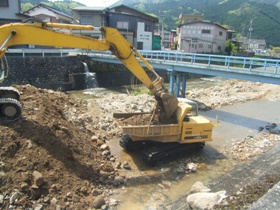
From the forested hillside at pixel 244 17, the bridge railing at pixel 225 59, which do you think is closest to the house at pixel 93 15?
the bridge railing at pixel 225 59

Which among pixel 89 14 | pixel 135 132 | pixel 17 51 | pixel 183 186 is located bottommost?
pixel 183 186

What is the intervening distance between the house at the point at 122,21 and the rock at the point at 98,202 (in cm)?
3180

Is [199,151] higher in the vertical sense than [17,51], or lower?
lower

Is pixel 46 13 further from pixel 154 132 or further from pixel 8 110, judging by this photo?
pixel 154 132

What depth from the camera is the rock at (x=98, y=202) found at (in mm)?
6906

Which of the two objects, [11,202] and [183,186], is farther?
[183,186]

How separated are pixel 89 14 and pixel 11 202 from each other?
34.2m

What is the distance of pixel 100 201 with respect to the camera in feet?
23.0

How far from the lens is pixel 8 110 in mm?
8117

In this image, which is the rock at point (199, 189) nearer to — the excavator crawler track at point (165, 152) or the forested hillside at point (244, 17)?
the excavator crawler track at point (165, 152)

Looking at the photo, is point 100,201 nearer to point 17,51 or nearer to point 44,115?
point 44,115

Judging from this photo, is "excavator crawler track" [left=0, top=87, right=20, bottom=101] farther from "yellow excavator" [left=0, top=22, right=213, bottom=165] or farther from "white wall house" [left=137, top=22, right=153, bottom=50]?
"white wall house" [left=137, top=22, right=153, bottom=50]

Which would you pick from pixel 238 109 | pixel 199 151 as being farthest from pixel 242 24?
pixel 199 151

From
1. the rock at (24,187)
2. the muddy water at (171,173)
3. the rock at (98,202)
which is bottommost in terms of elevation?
the muddy water at (171,173)
